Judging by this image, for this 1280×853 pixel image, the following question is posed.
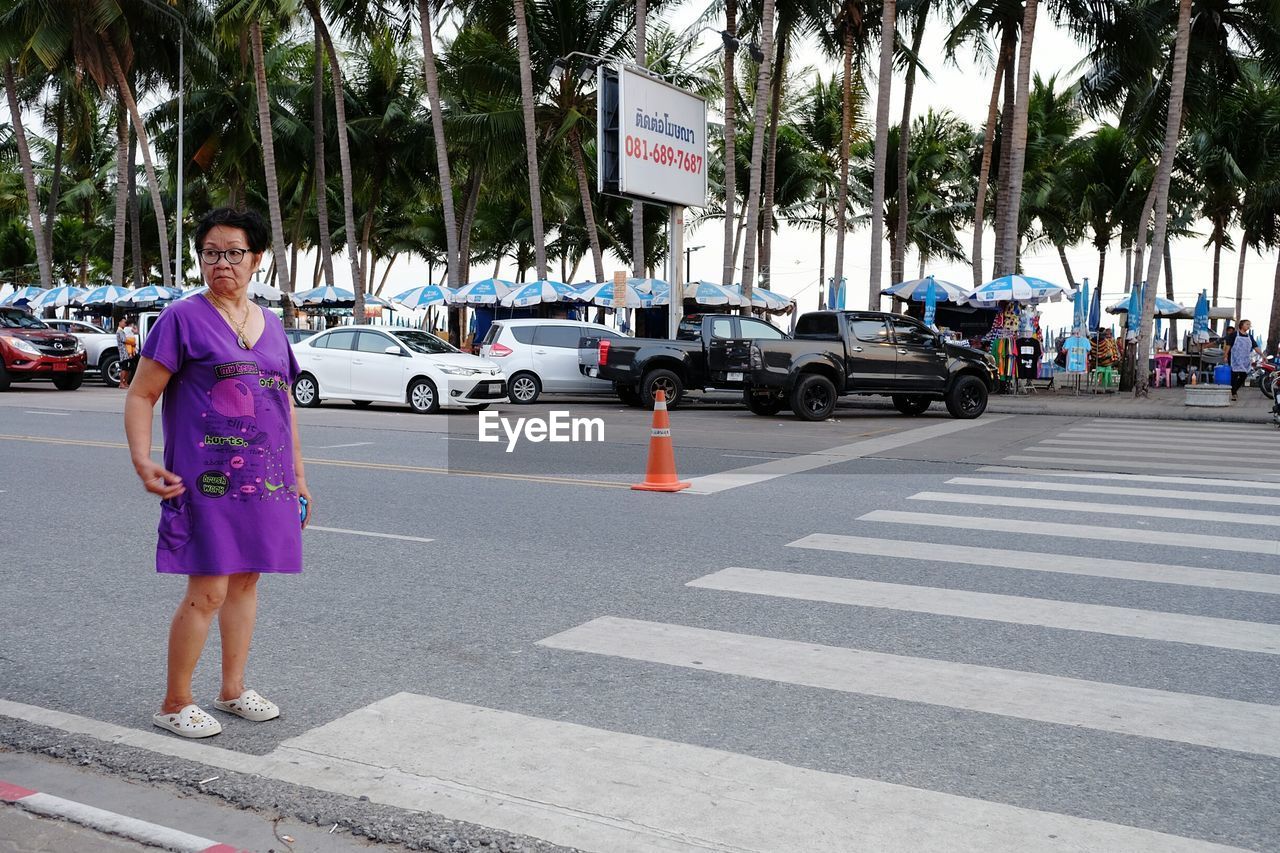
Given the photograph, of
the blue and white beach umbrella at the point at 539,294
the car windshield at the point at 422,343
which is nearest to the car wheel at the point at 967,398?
the car windshield at the point at 422,343

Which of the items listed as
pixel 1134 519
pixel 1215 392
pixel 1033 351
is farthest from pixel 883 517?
pixel 1033 351

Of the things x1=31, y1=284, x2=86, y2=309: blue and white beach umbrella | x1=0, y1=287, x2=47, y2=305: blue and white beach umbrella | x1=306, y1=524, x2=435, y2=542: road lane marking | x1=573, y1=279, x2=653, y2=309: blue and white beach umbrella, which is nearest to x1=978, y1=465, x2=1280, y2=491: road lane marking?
x1=306, y1=524, x2=435, y2=542: road lane marking

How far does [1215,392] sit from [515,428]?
14.0 m

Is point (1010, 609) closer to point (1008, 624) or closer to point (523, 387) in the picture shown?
point (1008, 624)

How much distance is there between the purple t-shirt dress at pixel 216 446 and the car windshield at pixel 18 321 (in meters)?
26.6

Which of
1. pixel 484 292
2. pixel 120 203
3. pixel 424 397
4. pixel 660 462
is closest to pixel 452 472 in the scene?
pixel 660 462

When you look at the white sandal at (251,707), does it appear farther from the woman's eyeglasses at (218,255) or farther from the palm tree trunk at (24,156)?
the palm tree trunk at (24,156)

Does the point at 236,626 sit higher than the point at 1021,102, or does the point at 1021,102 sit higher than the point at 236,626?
the point at 1021,102

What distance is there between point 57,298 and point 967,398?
105ft

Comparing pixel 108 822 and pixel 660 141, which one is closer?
pixel 108 822

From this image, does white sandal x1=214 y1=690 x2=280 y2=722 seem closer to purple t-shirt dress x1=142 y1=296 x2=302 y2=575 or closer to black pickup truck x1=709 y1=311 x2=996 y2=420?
purple t-shirt dress x1=142 y1=296 x2=302 y2=575

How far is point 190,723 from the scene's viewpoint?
4449mm

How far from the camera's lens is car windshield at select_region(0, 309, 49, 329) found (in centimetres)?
2780

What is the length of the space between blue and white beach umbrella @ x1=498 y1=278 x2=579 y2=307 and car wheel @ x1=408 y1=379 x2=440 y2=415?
1100 cm
